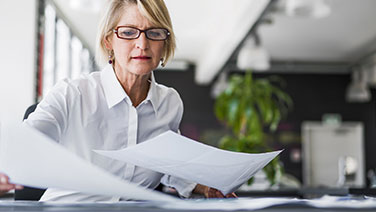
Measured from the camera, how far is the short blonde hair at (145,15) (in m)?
0.93

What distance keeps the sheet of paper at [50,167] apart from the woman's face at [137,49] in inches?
14.3

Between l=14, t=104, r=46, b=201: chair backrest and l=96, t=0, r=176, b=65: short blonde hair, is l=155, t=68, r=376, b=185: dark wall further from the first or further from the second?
l=96, t=0, r=176, b=65: short blonde hair

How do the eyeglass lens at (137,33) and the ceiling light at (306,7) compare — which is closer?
the eyeglass lens at (137,33)

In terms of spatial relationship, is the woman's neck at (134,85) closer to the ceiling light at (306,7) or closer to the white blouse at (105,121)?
the white blouse at (105,121)

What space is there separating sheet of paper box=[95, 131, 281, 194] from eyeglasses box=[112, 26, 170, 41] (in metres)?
0.28

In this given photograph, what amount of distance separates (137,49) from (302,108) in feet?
32.2

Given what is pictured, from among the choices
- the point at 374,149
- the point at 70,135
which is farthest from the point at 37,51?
the point at 374,149

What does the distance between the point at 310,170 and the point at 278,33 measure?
3.72 metres

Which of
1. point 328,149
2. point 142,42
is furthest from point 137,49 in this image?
point 328,149

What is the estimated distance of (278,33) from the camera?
311 inches

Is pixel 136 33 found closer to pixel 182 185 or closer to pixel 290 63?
pixel 182 185

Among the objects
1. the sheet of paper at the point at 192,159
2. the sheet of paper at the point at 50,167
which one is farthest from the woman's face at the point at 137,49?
the sheet of paper at the point at 50,167

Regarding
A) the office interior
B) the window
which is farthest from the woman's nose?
the window

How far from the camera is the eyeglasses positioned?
0.90 m
